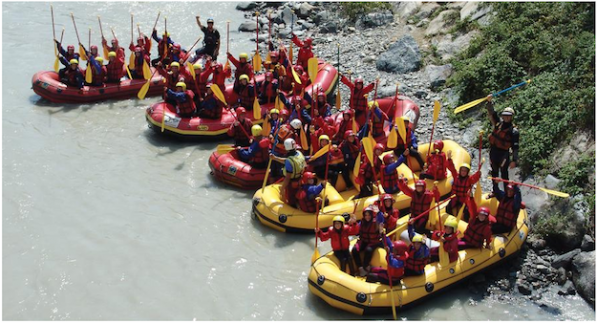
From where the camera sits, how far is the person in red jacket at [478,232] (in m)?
8.49

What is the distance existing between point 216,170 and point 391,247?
387 centimetres

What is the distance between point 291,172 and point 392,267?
90.2 inches

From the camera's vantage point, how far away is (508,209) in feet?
29.0

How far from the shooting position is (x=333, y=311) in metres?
8.30

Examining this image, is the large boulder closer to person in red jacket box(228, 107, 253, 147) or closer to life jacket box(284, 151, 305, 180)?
life jacket box(284, 151, 305, 180)

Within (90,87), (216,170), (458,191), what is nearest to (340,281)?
(458,191)

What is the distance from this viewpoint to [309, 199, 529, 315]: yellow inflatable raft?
26.3 ft

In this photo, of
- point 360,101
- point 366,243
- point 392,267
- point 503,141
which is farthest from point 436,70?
point 392,267

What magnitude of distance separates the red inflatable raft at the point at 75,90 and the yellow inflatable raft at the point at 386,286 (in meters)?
7.51

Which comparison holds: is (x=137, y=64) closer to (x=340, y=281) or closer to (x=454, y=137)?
(x=454, y=137)

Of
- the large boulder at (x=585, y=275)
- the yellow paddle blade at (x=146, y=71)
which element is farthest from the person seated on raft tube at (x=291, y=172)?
the yellow paddle blade at (x=146, y=71)

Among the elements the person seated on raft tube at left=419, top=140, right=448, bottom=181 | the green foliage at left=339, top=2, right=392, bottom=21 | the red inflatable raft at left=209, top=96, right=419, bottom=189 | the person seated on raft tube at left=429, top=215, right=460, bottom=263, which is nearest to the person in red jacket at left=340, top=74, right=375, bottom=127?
the red inflatable raft at left=209, top=96, right=419, bottom=189

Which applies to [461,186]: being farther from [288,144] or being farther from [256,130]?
[256,130]

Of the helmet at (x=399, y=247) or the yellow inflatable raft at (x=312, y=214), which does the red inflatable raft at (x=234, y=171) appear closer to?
the yellow inflatable raft at (x=312, y=214)
